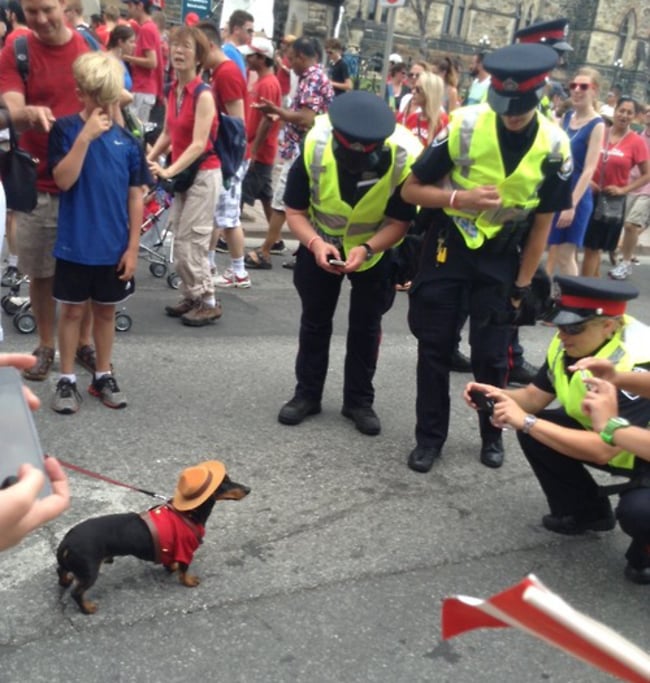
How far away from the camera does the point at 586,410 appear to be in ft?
10.9

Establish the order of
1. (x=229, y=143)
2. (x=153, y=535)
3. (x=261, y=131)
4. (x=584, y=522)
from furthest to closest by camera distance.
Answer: (x=261, y=131) < (x=229, y=143) < (x=584, y=522) < (x=153, y=535)

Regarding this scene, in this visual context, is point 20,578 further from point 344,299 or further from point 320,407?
point 344,299

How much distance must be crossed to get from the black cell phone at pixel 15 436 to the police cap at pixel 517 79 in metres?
2.49

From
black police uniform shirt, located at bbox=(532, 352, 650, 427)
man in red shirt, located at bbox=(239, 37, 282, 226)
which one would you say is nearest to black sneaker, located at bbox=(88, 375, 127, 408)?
black police uniform shirt, located at bbox=(532, 352, 650, 427)

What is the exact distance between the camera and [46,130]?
4336 millimetres

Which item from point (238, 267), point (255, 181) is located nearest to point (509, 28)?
point (255, 181)

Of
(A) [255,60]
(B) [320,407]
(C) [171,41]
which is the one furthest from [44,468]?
(A) [255,60]

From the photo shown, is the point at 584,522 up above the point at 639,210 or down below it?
below

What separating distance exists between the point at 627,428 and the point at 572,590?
0.81 metres

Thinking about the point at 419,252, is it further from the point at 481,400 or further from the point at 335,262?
the point at 481,400

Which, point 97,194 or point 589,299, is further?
point 97,194

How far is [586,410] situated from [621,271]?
724cm

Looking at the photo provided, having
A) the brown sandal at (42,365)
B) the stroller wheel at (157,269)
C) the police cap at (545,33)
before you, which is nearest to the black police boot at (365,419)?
the brown sandal at (42,365)

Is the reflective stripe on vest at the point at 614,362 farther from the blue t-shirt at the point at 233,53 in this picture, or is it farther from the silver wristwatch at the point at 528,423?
the blue t-shirt at the point at 233,53
